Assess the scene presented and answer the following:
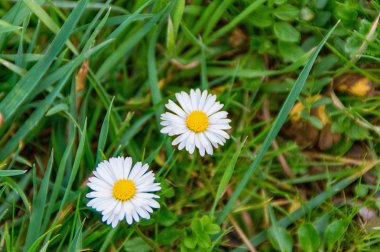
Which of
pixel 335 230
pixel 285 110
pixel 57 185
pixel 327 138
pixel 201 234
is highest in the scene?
pixel 57 185

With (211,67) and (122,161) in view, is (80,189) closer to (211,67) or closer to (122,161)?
(122,161)

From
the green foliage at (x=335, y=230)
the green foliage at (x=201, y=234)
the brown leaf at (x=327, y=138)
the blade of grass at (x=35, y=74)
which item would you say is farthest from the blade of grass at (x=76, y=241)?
the brown leaf at (x=327, y=138)

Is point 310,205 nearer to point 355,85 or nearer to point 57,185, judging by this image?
point 355,85

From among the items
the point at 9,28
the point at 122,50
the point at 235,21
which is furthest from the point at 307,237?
the point at 9,28

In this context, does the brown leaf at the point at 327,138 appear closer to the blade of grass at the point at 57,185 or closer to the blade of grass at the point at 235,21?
the blade of grass at the point at 235,21

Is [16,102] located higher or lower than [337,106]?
higher

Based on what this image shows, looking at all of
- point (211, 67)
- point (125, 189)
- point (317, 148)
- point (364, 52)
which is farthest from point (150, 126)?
point (364, 52)
